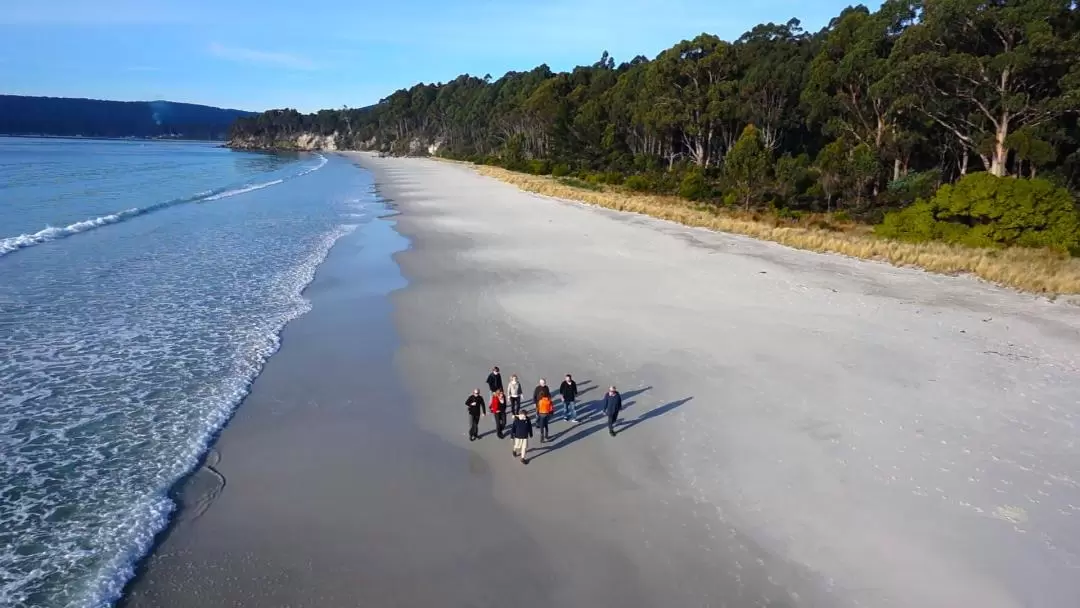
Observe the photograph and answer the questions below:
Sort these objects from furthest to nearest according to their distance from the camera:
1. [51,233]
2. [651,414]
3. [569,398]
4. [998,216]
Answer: [51,233] < [998,216] < [651,414] < [569,398]

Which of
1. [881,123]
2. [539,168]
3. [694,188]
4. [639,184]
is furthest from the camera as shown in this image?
[539,168]

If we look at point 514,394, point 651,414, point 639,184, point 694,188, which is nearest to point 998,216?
point 694,188

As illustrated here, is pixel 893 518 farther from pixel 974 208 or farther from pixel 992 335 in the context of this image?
pixel 974 208

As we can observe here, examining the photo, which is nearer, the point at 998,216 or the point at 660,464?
the point at 660,464

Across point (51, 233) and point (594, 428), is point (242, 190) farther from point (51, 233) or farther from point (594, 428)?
point (594, 428)

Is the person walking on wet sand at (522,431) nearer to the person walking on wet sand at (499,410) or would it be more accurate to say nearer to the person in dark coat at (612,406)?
the person walking on wet sand at (499,410)

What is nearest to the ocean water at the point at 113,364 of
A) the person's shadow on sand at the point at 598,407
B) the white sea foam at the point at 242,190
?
the person's shadow on sand at the point at 598,407
